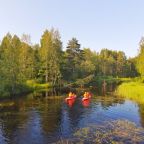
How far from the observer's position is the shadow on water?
105 feet

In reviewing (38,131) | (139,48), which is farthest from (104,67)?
(38,131)

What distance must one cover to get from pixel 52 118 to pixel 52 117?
2.47ft

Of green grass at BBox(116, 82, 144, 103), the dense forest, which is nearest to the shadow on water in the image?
green grass at BBox(116, 82, 144, 103)

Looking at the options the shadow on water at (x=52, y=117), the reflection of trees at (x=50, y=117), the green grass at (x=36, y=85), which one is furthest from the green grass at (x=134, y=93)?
the green grass at (x=36, y=85)

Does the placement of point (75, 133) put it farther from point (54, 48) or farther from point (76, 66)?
point (76, 66)

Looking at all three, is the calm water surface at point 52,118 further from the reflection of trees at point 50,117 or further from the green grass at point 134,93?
the green grass at point 134,93

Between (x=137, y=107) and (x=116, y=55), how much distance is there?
140951mm

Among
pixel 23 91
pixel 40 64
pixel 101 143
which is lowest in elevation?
pixel 101 143

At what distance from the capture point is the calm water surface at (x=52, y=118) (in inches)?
1262

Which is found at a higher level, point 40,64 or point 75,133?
point 40,64

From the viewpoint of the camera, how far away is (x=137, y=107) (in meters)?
51.0

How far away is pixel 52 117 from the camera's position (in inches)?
1676

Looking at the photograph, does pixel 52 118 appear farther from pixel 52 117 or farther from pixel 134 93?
pixel 134 93

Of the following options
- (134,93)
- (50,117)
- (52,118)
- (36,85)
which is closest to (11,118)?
(50,117)
